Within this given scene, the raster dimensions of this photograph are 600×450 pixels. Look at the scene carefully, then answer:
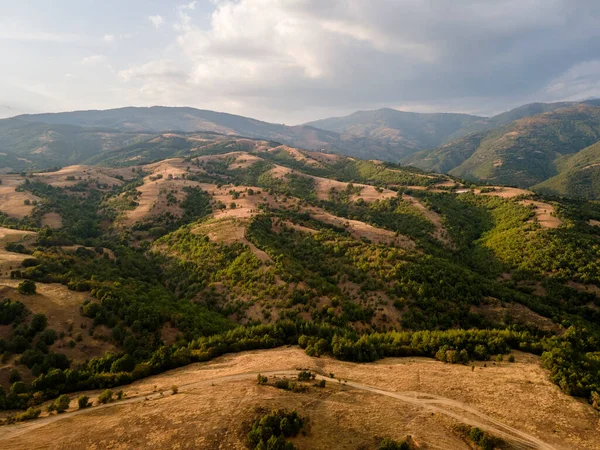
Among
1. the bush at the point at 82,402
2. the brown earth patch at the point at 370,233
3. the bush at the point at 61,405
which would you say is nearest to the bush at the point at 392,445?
the bush at the point at 82,402

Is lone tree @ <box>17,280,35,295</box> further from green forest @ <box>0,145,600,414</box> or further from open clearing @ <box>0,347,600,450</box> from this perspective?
open clearing @ <box>0,347,600,450</box>

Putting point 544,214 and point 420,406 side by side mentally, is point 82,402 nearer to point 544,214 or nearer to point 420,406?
point 420,406

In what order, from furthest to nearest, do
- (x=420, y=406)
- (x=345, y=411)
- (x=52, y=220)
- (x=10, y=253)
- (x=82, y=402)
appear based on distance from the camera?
1. (x=52, y=220)
2. (x=10, y=253)
3. (x=420, y=406)
4. (x=82, y=402)
5. (x=345, y=411)

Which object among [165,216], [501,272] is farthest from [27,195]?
[501,272]

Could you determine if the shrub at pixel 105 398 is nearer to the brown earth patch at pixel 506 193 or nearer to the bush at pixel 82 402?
the bush at pixel 82 402

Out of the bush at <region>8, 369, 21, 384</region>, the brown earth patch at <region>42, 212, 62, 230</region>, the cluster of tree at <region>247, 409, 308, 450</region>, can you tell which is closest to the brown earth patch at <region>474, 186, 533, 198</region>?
the cluster of tree at <region>247, 409, 308, 450</region>

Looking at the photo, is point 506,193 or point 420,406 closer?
point 420,406

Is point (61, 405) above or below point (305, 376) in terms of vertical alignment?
above

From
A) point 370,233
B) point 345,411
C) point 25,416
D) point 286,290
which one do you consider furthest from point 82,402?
point 370,233
